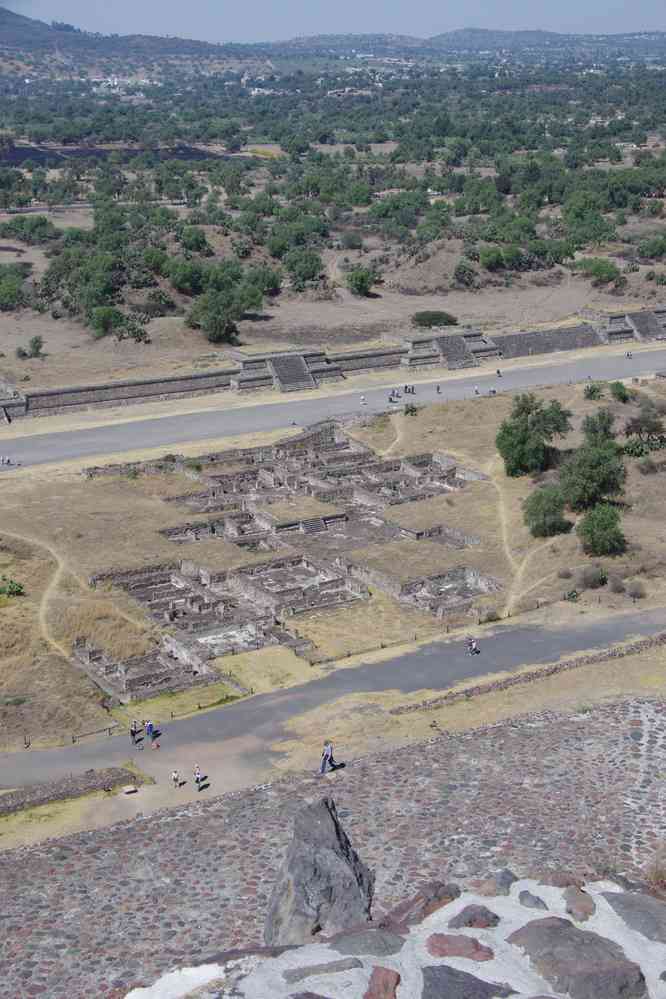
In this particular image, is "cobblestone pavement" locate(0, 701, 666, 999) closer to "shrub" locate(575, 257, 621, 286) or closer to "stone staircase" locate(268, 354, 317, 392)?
"stone staircase" locate(268, 354, 317, 392)

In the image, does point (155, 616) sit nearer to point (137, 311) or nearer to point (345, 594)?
point (345, 594)

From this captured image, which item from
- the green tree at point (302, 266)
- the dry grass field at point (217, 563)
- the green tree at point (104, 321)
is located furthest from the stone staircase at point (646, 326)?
the green tree at point (104, 321)

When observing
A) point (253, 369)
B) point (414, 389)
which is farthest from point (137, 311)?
point (414, 389)

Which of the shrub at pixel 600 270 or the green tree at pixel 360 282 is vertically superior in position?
the shrub at pixel 600 270

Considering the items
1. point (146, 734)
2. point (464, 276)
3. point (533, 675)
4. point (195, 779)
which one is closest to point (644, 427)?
point (533, 675)

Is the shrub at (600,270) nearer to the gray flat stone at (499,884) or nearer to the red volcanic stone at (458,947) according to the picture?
the gray flat stone at (499,884)

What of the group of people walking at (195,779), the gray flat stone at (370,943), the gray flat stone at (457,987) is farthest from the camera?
the group of people walking at (195,779)

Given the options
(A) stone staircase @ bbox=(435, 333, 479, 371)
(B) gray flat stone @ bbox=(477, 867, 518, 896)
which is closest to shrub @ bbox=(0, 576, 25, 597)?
(B) gray flat stone @ bbox=(477, 867, 518, 896)
